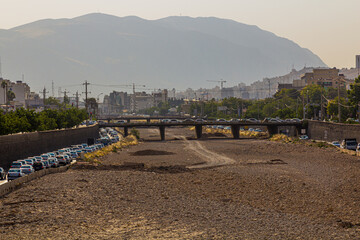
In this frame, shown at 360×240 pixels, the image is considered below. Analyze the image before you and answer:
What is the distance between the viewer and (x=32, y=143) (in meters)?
91.8

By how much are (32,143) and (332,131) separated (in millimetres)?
61485

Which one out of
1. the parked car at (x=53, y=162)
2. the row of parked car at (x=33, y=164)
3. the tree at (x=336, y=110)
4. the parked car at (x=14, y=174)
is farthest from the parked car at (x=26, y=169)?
→ the tree at (x=336, y=110)

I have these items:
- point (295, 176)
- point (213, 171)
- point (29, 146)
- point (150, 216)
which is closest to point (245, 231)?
point (150, 216)

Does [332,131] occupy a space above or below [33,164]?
above

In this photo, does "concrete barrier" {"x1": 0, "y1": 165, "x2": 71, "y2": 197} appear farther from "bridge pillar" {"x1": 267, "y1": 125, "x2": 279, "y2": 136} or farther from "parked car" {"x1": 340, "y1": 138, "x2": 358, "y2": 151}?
"bridge pillar" {"x1": 267, "y1": 125, "x2": 279, "y2": 136}

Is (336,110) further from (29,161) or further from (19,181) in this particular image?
(19,181)

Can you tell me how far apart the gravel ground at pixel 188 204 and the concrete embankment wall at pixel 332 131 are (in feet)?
109

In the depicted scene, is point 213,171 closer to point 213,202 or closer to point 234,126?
point 213,202

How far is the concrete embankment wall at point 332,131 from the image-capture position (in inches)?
4280

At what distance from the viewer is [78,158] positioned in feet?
274

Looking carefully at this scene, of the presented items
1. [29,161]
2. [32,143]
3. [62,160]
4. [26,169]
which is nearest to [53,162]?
[29,161]

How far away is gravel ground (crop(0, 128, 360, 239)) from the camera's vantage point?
37156 mm

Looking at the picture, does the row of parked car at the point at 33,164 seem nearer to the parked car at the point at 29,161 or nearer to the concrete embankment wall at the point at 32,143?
the parked car at the point at 29,161

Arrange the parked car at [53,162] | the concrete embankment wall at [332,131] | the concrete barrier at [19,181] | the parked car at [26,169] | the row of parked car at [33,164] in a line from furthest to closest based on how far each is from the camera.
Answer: the concrete embankment wall at [332,131], the parked car at [53,162], the parked car at [26,169], the row of parked car at [33,164], the concrete barrier at [19,181]
